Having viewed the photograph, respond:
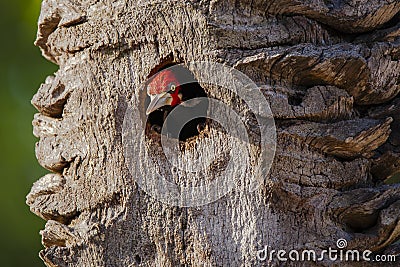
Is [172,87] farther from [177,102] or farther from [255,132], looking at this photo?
[255,132]

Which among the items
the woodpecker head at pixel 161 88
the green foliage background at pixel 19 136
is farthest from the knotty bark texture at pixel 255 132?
the green foliage background at pixel 19 136

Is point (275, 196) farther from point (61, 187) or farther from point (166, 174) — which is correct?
point (61, 187)

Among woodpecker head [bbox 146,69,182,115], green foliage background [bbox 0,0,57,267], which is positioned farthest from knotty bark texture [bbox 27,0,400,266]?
green foliage background [bbox 0,0,57,267]

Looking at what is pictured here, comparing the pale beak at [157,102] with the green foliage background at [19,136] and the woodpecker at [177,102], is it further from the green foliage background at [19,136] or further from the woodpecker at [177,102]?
the green foliage background at [19,136]

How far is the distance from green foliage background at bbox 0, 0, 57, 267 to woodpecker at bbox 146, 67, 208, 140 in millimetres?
1746

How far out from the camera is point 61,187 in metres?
1.99

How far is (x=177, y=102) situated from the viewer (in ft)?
6.46

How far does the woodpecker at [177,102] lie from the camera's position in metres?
1.88

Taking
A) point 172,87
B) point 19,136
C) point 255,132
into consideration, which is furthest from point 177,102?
point 19,136

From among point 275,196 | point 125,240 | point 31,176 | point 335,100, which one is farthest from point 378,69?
point 31,176

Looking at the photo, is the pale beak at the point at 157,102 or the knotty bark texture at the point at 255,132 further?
the pale beak at the point at 157,102

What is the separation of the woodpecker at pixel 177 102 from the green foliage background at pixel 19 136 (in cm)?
175

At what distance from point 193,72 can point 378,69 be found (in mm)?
417

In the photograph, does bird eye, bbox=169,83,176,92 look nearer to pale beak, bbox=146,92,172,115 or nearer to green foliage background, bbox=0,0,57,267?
pale beak, bbox=146,92,172,115
